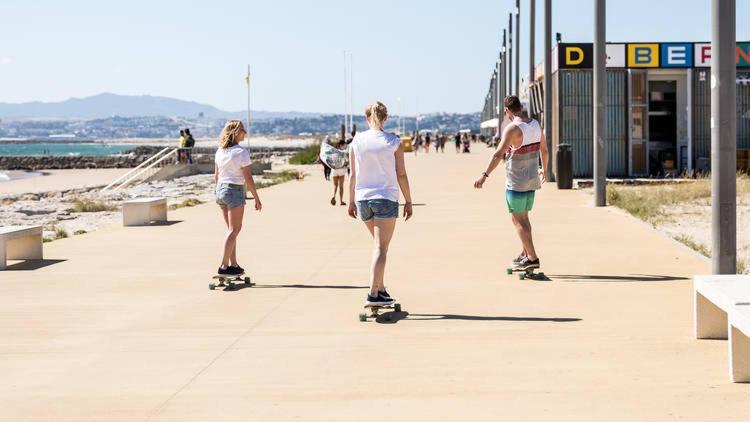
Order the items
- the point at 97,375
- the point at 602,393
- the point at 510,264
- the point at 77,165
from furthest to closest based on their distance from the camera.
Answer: the point at 77,165
the point at 510,264
the point at 97,375
the point at 602,393

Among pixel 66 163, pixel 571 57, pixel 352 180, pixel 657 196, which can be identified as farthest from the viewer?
pixel 66 163

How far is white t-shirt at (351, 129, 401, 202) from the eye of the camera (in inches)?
369

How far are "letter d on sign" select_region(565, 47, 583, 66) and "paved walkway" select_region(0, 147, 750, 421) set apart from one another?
17.7 m

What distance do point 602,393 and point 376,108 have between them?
3569 mm

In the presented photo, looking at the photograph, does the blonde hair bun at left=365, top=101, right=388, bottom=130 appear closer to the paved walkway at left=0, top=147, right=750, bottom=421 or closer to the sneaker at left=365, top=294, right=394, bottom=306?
the sneaker at left=365, top=294, right=394, bottom=306

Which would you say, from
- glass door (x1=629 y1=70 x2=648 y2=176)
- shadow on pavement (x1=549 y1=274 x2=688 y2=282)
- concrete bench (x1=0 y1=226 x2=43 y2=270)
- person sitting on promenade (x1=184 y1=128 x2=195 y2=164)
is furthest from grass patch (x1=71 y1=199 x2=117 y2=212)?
shadow on pavement (x1=549 y1=274 x2=688 y2=282)

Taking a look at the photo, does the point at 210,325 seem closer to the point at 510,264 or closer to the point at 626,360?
the point at 626,360

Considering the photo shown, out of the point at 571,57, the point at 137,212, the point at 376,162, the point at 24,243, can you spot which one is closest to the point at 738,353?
the point at 376,162

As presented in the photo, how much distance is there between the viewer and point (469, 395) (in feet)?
22.1

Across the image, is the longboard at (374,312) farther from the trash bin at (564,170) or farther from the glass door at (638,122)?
the glass door at (638,122)

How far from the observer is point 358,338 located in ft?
28.2

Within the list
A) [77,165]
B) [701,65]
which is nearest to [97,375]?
[701,65]

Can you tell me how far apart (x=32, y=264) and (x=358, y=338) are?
6.43 metres

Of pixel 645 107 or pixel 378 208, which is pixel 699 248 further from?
pixel 645 107
